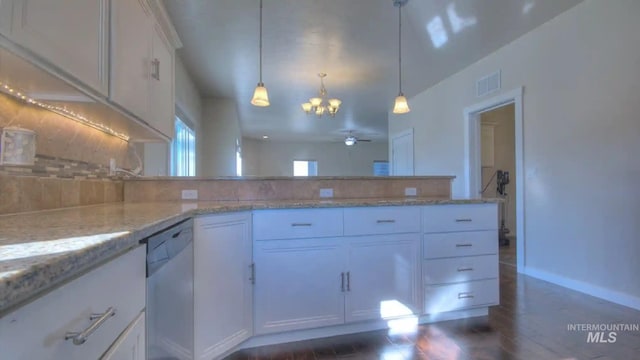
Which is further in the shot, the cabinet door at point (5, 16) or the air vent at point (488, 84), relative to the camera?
the air vent at point (488, 84)

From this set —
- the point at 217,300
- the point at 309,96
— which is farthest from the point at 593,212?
the point at 309,96

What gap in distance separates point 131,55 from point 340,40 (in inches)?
99.5

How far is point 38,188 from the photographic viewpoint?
142cm

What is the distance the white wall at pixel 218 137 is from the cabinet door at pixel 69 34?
15.5ft

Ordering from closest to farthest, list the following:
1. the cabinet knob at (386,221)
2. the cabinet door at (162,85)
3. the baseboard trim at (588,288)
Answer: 1. the cabinet door at (162,85)
2. the cabinet knob at (386,221)
3. the baseboard trim at (588,288)

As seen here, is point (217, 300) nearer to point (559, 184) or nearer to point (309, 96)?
A: point (559, 184)

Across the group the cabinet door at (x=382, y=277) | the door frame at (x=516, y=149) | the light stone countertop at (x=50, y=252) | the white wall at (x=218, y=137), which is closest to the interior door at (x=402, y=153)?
the door frame at (x=516, y=149)

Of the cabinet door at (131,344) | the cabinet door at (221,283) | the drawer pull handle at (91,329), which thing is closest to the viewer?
the drawer pull handle at (91,329)

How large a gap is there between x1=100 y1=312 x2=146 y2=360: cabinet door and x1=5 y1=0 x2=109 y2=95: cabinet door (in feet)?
2.72

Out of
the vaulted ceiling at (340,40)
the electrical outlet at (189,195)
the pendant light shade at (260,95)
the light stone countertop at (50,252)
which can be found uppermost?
the vaulted ceiling at (340,40)

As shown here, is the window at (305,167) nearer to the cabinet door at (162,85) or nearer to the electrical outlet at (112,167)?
the cabinet door at (162,85)

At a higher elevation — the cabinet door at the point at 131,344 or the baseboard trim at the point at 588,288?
the cabinet door at the point at 131,344

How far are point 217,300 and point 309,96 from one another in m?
4.81

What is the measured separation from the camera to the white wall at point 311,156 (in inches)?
449
